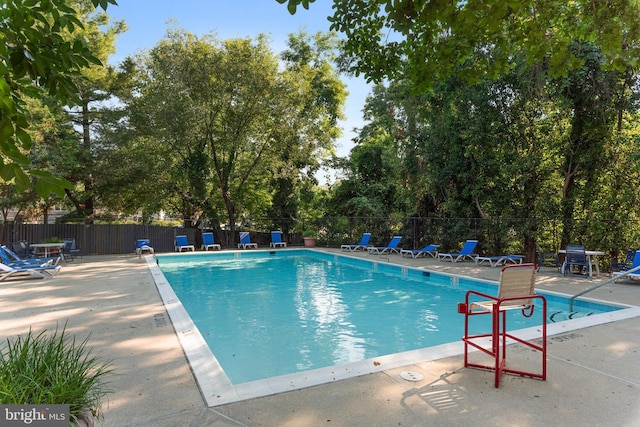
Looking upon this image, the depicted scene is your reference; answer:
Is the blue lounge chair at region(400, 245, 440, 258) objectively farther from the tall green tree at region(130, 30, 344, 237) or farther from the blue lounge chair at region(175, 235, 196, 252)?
the blue lounge chair at region(175, 235, 196, 252)

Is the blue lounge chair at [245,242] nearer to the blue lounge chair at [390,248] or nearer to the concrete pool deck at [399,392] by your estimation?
the blue lounge chair at [390,248]

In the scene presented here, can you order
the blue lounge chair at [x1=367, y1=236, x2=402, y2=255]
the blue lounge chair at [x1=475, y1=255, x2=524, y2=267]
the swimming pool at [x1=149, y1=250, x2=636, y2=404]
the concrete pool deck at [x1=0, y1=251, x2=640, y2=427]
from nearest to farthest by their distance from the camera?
the concrete pool deck at [x1=0, y1=251, x2=640, y2=427] → the swimming pool at [x1=149, y1=250, x2=636, y2=404] → the blue lounge chair at [x1=475, y1=255, x2=524, y2=267] → the blue lounge chair at [x1=367, y1=236, x2=402, y2=255]

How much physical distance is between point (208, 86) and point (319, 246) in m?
9.38

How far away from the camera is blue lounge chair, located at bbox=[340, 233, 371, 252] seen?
53.1 ft

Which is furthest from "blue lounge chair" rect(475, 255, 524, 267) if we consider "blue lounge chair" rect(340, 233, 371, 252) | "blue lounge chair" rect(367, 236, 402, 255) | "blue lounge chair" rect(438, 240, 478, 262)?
"blue lounge chair" rect(340, 233, 371, 252)

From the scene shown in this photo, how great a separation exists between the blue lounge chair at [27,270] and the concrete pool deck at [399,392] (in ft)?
14.4

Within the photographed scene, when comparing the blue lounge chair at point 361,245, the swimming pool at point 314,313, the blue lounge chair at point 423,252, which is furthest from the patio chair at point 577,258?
the blue lounge chair at point 361,245

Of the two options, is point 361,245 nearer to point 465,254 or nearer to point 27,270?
point 465,254

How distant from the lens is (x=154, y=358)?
3.61 m

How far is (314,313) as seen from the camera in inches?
267

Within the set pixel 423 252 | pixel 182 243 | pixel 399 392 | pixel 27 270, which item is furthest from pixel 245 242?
pixel 399 392

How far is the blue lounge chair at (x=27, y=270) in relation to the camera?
8164 millimetres

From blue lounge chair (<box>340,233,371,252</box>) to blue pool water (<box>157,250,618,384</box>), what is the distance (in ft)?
12.8

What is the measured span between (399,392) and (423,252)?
37.2 ft
